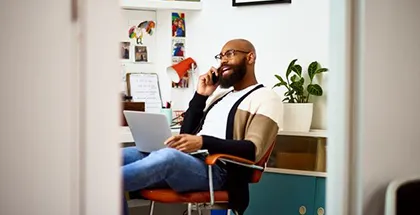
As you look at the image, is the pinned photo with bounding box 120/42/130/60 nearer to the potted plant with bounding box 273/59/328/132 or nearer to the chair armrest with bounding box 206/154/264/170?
the potted plant with bounding box 273/59/328/132

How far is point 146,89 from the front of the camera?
4.01 m

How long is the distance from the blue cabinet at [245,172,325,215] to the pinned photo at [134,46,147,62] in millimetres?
1239

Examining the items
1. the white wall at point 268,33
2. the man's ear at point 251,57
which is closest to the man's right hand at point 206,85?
the man's ear at point 251,57

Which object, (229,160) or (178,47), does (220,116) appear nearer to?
(229,160)

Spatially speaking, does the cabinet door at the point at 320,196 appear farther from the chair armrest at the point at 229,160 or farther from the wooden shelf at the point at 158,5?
the wooden shelf at the point at 158,5
